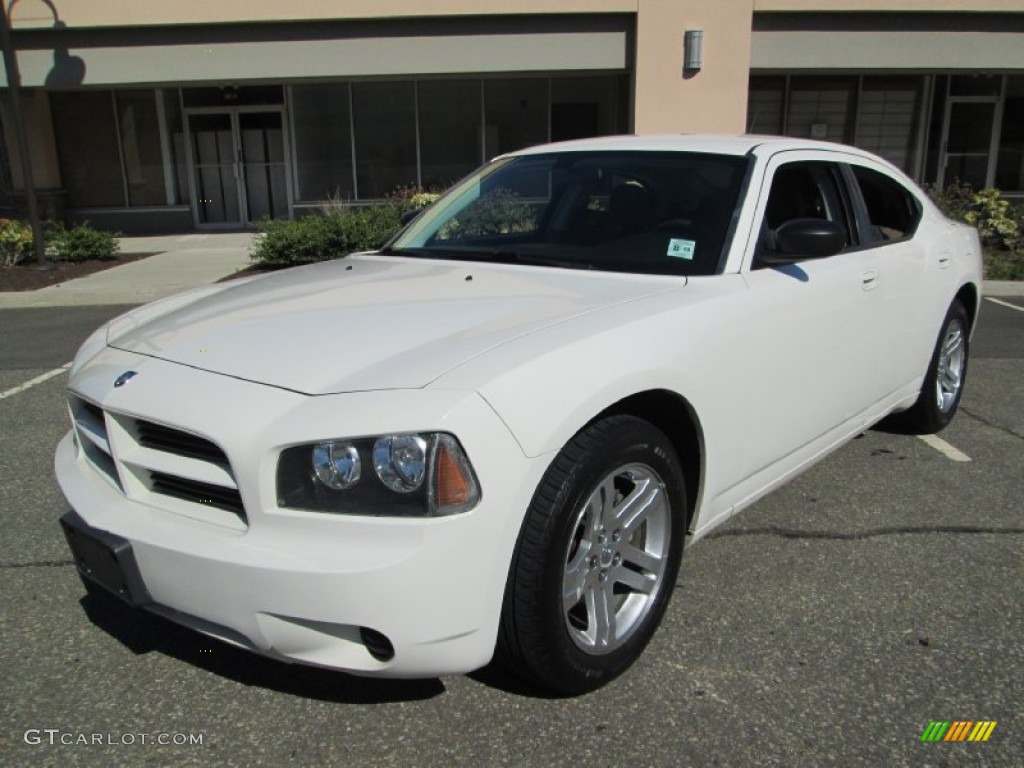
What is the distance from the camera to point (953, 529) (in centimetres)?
379

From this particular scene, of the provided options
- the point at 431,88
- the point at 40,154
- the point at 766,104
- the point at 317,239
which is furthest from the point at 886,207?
the point at 40,154

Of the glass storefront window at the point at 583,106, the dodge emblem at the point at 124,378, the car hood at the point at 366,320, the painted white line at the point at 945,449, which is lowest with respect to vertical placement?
the painted white line at the point at 945,449

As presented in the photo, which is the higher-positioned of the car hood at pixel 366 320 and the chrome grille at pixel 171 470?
the car hood at pixel 366 320

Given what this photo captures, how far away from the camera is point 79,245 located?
13156 millimetres

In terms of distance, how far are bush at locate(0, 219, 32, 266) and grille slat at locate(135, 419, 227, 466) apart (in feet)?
39.1

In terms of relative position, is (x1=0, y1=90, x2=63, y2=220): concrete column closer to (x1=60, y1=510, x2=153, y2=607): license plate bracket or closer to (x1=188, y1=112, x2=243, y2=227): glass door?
(x1=188, y1=112, x2=243, y2=227): glass door

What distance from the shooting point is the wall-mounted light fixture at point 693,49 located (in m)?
14.0

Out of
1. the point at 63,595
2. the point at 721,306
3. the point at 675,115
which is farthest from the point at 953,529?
the point at 675,115

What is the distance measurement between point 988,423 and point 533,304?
12.3 ft

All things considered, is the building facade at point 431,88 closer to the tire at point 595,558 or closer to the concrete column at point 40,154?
the concrete column at point 40,154

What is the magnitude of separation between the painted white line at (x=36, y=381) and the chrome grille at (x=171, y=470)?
421 cm

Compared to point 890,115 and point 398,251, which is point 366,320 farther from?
point 890,115

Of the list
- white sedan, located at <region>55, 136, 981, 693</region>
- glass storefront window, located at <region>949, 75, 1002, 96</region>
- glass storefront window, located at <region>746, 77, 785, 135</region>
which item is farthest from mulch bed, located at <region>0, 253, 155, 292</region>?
glass storefront window, located at <region>949, 75, 1002, 96</region>

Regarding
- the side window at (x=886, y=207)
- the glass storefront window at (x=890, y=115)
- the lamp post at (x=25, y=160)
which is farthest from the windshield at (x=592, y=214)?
the glass storefront window at (x=890, y=115)
